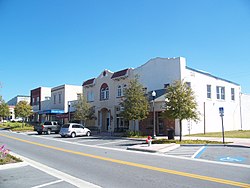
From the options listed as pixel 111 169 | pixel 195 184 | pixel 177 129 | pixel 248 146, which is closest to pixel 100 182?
pixel 111 169

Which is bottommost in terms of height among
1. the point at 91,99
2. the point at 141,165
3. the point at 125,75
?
the point at 141,165

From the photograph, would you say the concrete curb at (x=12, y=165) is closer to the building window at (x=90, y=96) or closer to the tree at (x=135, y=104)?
the tree at (x=135, y=104)

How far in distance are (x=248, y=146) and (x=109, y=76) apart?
25.6 metres

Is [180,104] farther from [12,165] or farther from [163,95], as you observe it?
[12,165]

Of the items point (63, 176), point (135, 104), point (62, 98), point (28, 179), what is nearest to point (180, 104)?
point (135, 104)

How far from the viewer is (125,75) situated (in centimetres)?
3606

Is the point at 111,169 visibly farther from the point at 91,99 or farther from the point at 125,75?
the point at 91,99

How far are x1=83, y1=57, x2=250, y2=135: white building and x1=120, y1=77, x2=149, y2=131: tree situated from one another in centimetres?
177

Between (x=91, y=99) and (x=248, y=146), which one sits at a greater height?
(x=91, y=99)

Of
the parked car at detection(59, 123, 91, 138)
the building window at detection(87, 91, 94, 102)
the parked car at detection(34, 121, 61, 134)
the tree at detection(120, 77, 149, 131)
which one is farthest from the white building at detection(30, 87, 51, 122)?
the tree at detection(120, 77, 149, 131)

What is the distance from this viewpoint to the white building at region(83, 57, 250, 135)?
29.8m

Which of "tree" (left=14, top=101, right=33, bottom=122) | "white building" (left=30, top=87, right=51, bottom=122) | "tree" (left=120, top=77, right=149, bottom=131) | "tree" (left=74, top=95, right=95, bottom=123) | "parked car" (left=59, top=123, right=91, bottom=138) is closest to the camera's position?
"tree" (left=120, top=77, right=149, bottom=131)

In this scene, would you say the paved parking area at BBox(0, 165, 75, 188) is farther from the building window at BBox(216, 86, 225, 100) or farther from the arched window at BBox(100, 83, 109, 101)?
the arched window at BBox(100, 83, 109, 101)

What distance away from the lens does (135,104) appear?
28.1 metres
